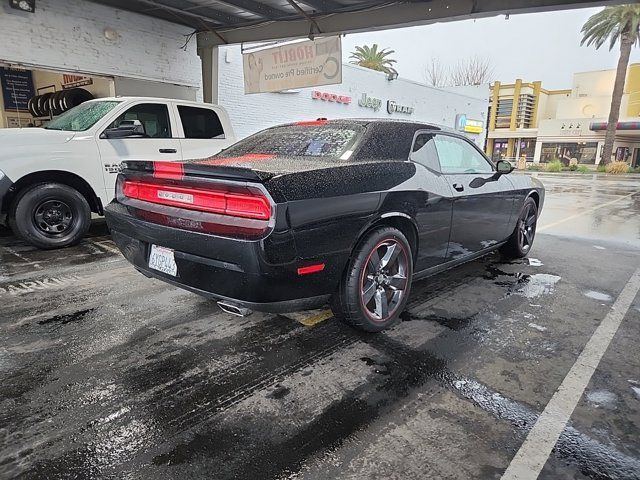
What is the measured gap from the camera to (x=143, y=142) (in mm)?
6070

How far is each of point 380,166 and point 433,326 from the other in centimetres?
135

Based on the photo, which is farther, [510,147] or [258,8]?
[510,147]

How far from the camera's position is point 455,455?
205 centimetres

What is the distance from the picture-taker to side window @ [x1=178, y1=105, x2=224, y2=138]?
654cm

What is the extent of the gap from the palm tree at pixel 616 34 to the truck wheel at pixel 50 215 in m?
33.9

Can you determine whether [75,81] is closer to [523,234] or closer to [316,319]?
[316,319]

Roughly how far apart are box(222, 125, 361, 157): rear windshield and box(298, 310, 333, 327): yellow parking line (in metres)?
1.33

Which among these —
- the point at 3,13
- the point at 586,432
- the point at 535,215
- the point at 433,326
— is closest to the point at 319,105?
the point at 3,13

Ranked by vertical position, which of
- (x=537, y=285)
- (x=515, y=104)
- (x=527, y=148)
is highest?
(x=515, y=104)

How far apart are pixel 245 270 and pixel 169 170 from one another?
3.12ft

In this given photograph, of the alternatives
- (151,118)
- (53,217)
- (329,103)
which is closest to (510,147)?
(329,103)

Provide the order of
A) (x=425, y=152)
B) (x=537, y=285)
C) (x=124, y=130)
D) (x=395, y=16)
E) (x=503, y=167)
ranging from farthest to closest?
(x=395, y=16)
(x=124, y=130)
(x=503, y=167)
(x=537, y=285)
(x=425, y=152)

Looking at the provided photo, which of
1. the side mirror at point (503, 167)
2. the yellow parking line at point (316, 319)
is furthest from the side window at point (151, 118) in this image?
the side mirror at point (503, 167)

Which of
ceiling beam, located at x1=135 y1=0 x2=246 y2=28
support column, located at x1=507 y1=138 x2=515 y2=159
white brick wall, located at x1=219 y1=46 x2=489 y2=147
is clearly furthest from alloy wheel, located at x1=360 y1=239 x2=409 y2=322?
support column, located at x1=507 y1=138 x2=515 y2=159
